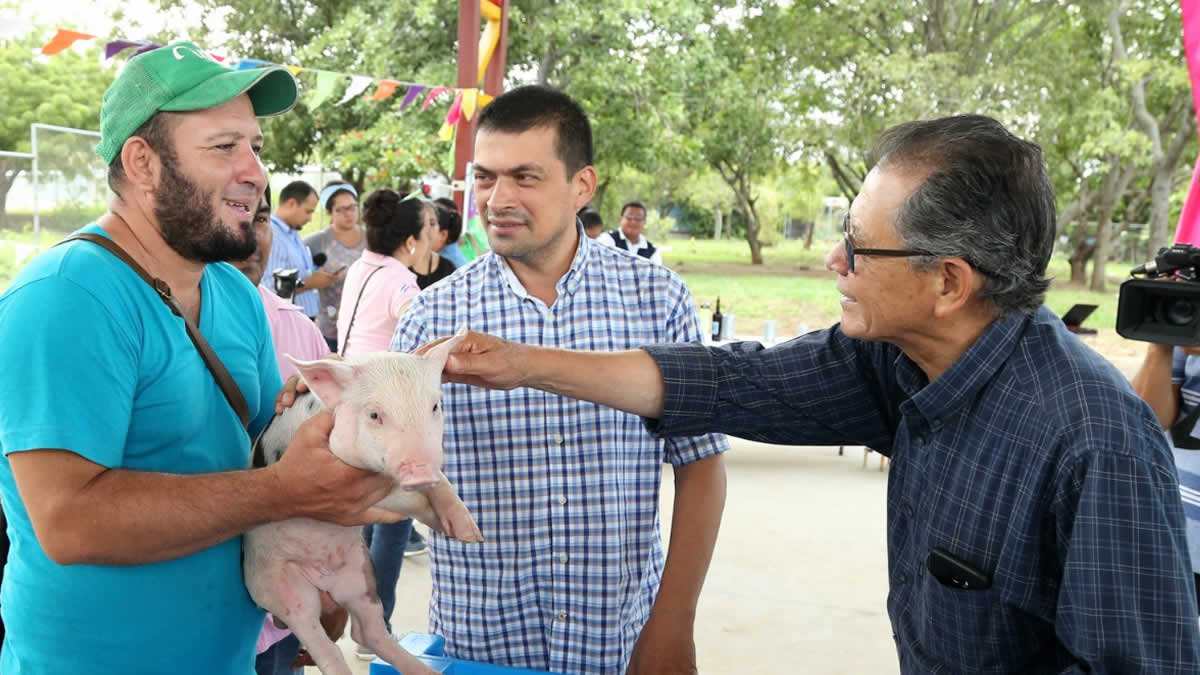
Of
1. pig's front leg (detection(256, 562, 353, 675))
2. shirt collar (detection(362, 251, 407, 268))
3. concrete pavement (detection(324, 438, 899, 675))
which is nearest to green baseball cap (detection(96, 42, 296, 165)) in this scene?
pig's front leg (detection(256, 562, 353, 675))

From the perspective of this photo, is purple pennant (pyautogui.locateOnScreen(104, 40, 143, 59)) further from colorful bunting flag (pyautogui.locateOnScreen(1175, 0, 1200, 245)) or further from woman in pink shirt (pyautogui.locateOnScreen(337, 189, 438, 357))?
colorful bunting flag (pyautogui.locateOnScreen(1175, 0, 1200, 245))

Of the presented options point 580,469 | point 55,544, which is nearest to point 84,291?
point 55,544

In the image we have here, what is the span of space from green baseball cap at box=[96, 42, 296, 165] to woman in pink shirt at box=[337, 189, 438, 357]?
99.8 inches

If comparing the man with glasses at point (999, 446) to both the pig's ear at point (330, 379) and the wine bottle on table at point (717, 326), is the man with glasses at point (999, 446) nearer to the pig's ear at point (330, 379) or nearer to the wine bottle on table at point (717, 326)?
the pig's ear at point (330, 379)

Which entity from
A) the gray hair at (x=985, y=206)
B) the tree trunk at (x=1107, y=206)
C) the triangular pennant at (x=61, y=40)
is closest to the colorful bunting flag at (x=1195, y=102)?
the gray hair at (x=985, y=206)

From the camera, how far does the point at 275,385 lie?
2.00 meters

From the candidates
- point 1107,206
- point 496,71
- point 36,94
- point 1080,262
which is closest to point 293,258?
point 496,71

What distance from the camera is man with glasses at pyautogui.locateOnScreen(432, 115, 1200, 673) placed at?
49.1 inches

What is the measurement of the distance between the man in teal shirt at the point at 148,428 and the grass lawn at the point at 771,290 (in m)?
7.25

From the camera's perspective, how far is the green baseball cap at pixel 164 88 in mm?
1611

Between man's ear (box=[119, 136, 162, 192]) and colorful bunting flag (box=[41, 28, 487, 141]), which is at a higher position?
colorful bunting flag (box=[41, 28, 487, 141])

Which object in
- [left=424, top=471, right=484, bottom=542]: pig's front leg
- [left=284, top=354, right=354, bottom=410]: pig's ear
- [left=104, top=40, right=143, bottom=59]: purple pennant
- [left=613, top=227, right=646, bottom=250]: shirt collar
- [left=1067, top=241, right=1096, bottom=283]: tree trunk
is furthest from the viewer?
[left=1067, top=241, right=1096, bottom=283]: tree trunk

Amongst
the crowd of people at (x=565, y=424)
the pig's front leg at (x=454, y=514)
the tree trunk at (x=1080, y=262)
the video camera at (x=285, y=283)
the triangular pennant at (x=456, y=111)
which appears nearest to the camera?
the crowd of people at (x=565, y=424)

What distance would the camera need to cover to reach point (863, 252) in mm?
1549
